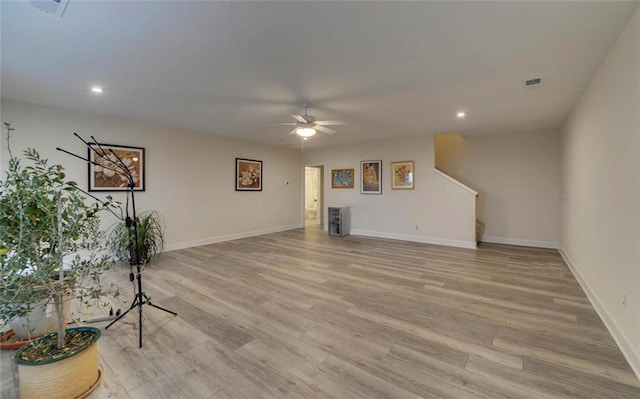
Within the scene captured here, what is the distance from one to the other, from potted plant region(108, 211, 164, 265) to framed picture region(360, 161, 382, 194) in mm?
4998

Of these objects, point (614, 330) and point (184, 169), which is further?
point (184, 169)

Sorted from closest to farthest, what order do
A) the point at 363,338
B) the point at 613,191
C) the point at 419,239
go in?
the point at 363,338 < the point at 613,191 < the point at 419,239

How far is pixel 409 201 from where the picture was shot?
6.52 m

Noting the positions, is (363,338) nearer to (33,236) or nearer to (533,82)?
(33,236)

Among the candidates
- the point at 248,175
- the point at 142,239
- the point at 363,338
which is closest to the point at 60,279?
the point at 363,338

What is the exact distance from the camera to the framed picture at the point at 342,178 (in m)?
7.50

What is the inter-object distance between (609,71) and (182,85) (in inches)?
182

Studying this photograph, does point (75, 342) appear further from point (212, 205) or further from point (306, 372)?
point (212, 205)

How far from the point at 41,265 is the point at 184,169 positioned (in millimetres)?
4487

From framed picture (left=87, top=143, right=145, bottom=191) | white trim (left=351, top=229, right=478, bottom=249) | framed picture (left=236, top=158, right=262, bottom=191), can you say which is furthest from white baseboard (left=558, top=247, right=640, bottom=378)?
framed picture (left=236, top=158, right=262, bottom=191)

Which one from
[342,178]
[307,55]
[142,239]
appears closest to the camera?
[307,55]

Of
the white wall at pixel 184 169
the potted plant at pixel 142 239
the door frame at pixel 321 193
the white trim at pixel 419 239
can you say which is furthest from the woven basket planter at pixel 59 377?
the door frame at pixel 321 193

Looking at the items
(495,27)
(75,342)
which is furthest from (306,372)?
(495,27)

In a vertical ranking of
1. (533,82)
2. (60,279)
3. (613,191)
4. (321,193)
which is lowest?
(60,279)
